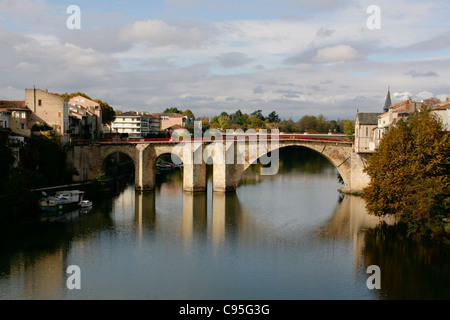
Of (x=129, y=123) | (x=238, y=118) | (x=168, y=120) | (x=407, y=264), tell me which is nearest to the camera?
(x=407, y=264)

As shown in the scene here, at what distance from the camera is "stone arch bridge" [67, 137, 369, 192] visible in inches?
1916

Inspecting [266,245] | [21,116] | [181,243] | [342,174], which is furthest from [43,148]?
[342,174]

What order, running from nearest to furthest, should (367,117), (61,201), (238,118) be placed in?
1. (61,201)
2. (367,117)
3. (238,118)

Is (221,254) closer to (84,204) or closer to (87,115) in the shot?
(84,204)

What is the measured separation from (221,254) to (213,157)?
70.4 feet

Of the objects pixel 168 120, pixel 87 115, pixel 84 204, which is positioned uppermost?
pixel 168 120

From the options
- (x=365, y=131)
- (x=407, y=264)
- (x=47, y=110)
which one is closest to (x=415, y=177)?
(x=407, y=264)

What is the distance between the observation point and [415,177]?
3153 centimetres

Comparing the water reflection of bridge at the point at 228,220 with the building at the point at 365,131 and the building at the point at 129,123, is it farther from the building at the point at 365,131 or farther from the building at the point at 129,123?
the building at the point at 129,123

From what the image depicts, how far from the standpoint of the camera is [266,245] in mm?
32000

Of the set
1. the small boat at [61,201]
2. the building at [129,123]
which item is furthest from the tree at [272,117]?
the small boat at [61,201]

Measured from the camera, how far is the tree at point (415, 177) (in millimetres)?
30000

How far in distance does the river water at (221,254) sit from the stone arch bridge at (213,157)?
4.19 m
